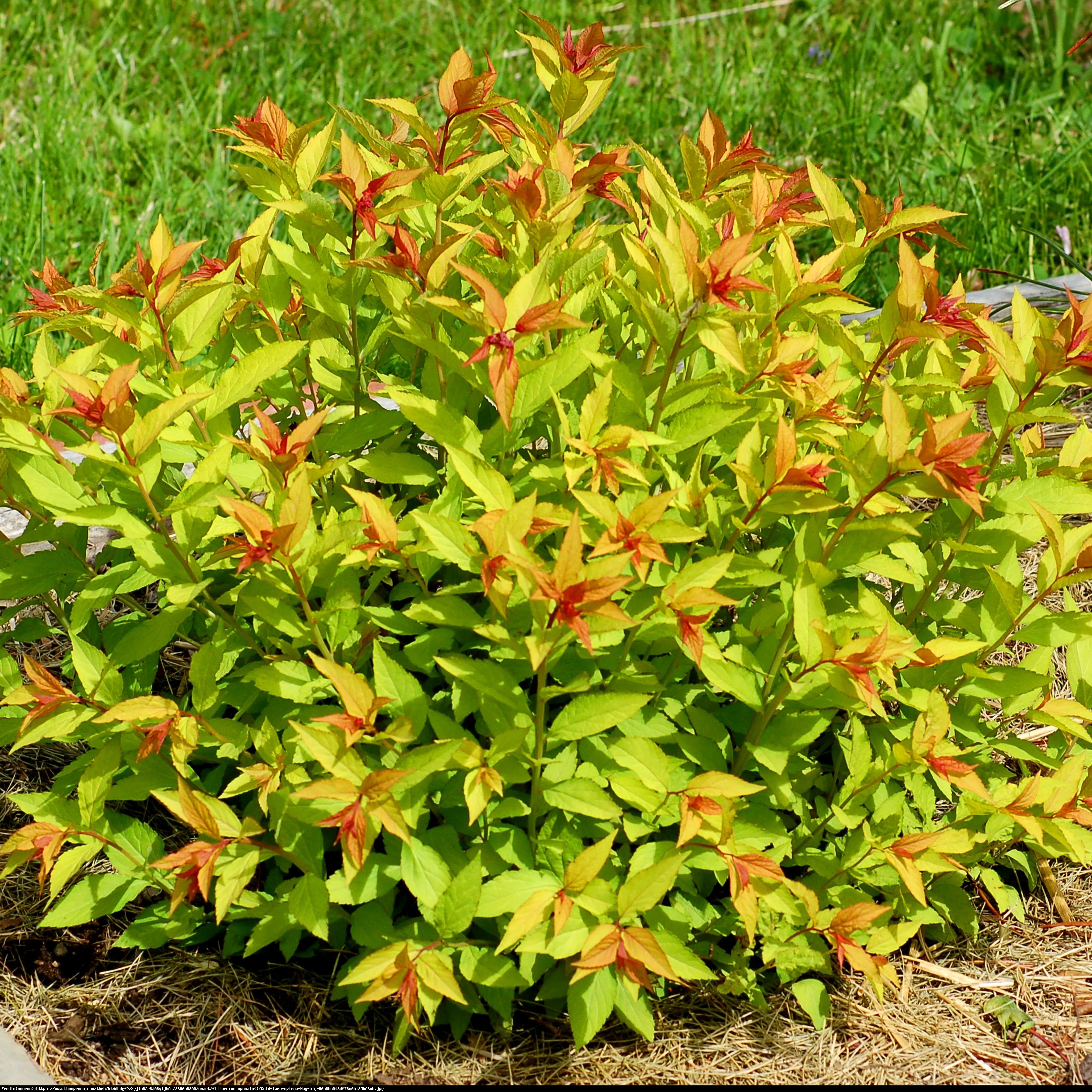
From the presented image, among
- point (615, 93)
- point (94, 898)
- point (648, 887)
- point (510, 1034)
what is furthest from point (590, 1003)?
point (615, 93)

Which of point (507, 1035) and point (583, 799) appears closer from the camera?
point (583, 799)

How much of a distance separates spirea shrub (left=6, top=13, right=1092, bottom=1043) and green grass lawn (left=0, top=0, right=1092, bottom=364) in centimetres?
201

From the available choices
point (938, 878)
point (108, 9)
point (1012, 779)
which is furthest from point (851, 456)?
point (108, 9)

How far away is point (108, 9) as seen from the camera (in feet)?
16.1

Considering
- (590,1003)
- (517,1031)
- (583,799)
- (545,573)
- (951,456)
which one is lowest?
(517,1031)

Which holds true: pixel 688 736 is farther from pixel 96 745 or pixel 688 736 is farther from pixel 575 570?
pixel 96 745

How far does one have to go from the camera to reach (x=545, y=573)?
51.5 inches

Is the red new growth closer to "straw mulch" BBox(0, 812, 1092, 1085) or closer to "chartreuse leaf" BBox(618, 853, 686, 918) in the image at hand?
"chartreuse leaf" BBox(618, 853, 686, 918)

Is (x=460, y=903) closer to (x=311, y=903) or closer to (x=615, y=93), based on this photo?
(x=311, y=903)

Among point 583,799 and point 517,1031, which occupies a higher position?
point 583,799

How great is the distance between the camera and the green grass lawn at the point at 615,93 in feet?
12.2

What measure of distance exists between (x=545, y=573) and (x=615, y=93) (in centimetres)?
358

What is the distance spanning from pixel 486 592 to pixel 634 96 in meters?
3.65

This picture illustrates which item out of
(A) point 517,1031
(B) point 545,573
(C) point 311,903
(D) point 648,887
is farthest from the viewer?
(A) point 517,1031
